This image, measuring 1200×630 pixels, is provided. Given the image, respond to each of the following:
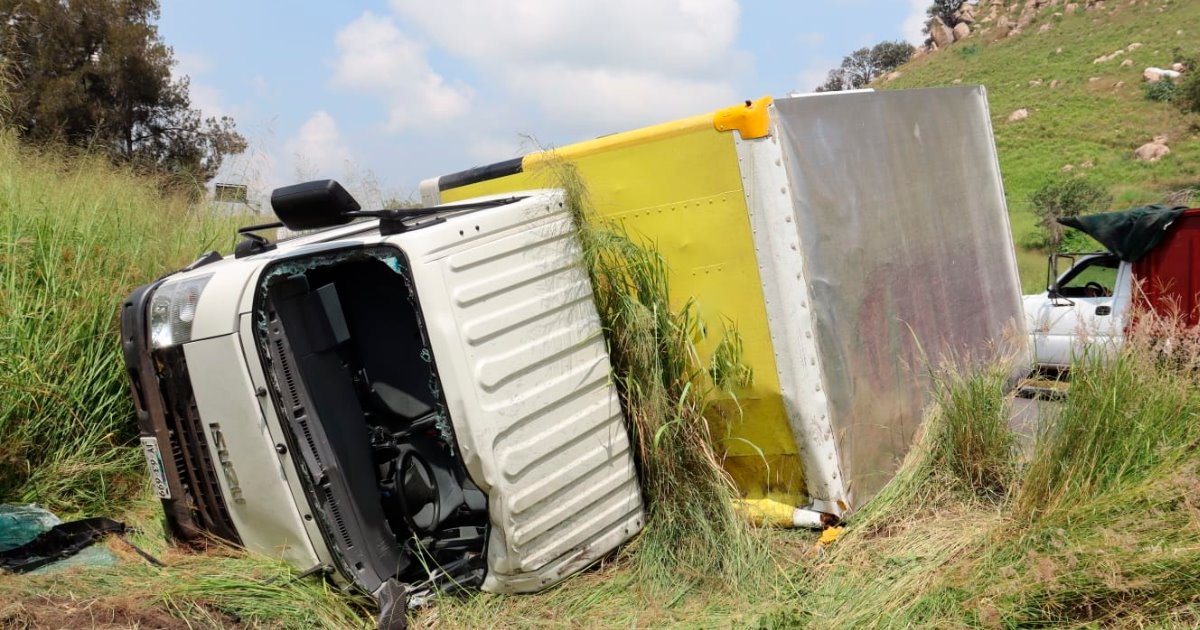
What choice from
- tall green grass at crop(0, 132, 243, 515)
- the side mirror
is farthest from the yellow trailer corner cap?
tall green grass at crop(0, 132, 243, 515)

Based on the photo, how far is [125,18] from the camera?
14.0m

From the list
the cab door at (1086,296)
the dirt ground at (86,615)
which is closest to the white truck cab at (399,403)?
the dirt ground at (86,615)

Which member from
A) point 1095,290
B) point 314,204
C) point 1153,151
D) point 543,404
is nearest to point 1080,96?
point 1153,151

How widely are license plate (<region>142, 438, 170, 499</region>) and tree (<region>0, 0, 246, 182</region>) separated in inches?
368

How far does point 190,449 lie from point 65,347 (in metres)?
1.77

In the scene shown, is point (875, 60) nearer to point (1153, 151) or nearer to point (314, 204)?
point (1153, 151)

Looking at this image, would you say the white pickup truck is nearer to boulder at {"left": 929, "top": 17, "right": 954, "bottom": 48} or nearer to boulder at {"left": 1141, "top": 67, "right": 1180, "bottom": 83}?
boulder at {"left": 1141, "top": 67, "right": 1180, "bottom": 83}

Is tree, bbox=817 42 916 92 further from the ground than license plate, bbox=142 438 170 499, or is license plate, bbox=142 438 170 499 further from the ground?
tree, bbox=817 42 916 92

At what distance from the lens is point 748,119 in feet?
12.2

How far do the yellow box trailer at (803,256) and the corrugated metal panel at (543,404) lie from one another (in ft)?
1.74

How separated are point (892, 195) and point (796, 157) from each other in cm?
83

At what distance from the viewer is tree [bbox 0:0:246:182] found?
12.2 meters

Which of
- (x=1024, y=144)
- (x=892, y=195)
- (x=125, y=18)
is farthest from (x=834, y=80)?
(x=892, y=195)

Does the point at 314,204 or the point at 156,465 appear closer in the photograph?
the point at 156,465
